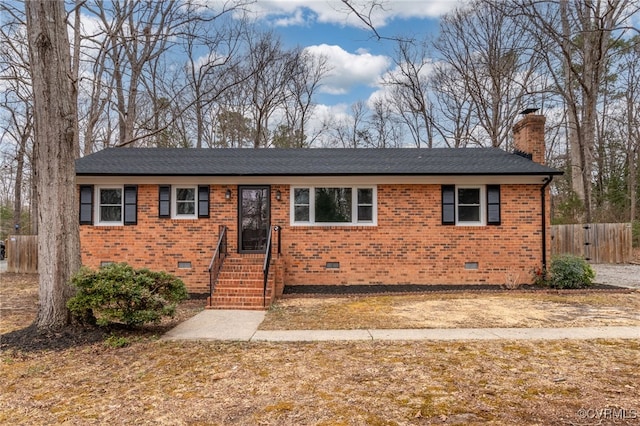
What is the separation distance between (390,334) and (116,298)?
14.2 feet

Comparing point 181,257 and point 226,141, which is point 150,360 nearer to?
point 181,257

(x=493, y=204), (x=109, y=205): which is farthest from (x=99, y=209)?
(x=493, y=204)

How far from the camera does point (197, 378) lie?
171 inches

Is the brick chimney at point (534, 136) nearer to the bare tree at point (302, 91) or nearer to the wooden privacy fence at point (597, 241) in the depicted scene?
the wooden privacy fence at point (597, 241)

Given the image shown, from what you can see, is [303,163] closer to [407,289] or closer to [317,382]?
[407,289]

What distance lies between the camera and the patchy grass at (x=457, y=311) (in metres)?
6.86

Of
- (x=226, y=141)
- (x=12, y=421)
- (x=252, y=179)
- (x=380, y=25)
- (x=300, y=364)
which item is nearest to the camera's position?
(x=12, y=421)

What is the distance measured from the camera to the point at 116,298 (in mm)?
5930

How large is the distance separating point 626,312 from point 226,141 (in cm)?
2287

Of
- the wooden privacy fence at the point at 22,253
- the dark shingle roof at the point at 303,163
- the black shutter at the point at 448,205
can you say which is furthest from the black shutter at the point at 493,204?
the wooden privacy fence at the point at 22,253

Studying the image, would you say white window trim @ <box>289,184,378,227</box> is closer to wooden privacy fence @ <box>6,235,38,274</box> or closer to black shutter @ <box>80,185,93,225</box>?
black shutter @ <box>80,185,93,225</box>

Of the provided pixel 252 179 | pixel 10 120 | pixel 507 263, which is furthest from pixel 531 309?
pixel 10 120

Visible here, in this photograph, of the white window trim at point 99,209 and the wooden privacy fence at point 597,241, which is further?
the wooden privacy fence at point 597,241

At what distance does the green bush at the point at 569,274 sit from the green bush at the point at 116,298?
32.7 ft
